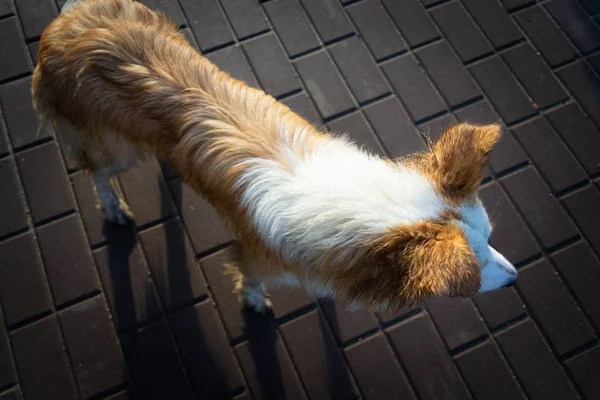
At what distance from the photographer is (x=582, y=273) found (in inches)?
127

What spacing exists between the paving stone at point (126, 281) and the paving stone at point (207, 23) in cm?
162

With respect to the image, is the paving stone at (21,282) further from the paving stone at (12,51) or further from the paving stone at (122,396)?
the paving stone at (12,51)

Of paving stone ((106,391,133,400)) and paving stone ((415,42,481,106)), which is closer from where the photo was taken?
paving stone ((106,391,133,400))

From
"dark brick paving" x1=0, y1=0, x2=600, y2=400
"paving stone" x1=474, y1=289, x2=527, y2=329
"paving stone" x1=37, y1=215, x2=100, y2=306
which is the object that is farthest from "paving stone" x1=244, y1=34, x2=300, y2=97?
"paving stone" x1=474, y1=289, x2=527, y2=329

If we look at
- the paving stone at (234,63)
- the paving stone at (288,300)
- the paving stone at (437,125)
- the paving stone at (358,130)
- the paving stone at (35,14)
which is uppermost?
the paving stone at (35,14)

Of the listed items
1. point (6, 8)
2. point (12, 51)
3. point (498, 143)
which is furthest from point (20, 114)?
point (498, 143)

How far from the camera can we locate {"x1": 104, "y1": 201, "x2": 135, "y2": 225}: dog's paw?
10.4ft

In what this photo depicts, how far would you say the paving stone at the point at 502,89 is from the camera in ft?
12.0

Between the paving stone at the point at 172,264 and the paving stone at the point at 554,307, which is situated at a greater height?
the paving stone at the point at 172,264

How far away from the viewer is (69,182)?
3.35m

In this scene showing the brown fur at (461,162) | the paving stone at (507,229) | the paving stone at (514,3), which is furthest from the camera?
the paving stone at (514,3)

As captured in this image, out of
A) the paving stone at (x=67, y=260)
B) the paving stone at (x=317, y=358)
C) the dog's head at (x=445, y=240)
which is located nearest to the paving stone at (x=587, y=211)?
the dog's head at (x=445, y=240)

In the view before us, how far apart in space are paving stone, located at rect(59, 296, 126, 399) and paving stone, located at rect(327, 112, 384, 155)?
6.67ft

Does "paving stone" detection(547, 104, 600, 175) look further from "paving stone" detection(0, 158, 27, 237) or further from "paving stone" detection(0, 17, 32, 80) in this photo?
"paving stone" detection(0, 17, 32, 80)
